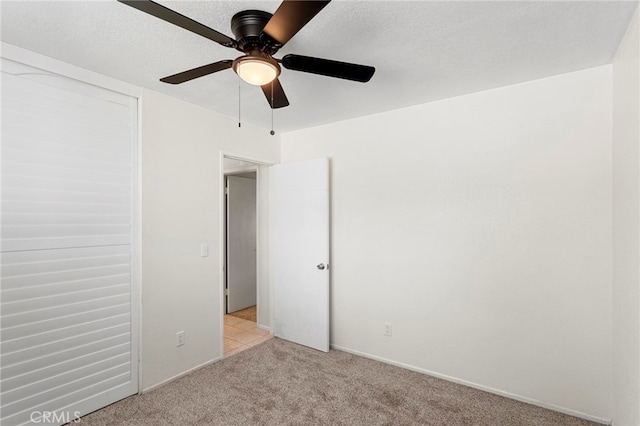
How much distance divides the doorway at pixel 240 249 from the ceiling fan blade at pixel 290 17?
2729mm

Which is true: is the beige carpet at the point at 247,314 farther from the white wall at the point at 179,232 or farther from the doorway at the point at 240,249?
the white wall at the point at 179,232

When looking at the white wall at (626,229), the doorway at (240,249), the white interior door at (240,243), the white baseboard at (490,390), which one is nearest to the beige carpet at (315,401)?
the white baseboard at (490,390)

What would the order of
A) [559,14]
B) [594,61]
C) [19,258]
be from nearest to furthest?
[559,14], [19,258], [594,61]

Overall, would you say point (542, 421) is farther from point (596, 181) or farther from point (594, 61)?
point (594, 61)

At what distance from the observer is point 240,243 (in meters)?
4.73

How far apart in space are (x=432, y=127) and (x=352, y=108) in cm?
76

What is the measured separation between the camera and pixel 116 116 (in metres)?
2.33

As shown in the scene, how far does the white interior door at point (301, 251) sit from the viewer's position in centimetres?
324

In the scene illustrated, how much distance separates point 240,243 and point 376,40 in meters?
3.62

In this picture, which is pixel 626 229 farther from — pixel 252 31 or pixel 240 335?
pixel 240 335

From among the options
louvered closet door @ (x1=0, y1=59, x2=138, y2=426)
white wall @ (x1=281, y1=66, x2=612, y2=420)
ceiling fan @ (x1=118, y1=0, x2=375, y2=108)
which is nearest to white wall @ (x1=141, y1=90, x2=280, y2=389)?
louvered closet door @ (x1=0, y1=59, x2=138, y2=426)

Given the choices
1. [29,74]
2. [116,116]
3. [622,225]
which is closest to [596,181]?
[622,225]

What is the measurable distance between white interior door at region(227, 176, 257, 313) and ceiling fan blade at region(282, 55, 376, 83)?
129 inches

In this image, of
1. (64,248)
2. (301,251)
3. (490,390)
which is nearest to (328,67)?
(64,248)
